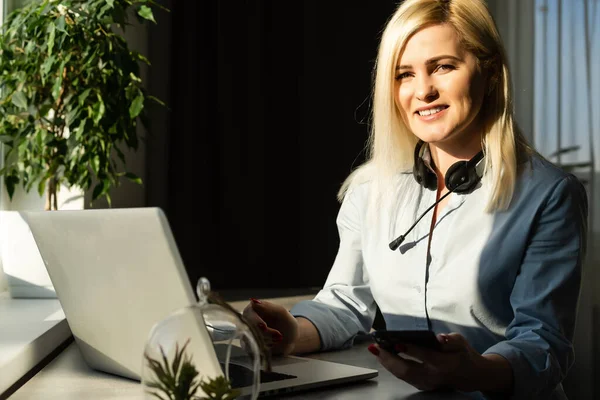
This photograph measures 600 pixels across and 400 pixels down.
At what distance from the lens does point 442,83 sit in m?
1.51

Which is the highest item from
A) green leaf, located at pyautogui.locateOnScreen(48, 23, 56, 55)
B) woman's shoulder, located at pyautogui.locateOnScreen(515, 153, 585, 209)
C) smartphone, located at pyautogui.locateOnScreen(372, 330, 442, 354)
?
green leaf, located at pyautogui.locateOnScreen(48, 23, 56, 55)

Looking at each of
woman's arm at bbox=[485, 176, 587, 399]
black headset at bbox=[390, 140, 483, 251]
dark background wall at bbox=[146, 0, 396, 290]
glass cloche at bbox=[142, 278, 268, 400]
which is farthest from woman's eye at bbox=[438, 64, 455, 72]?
dark background wall at bbox=[146, 0, 396, 290]

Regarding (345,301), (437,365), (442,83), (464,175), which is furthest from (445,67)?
(437,365)

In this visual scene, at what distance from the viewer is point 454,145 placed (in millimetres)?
1594

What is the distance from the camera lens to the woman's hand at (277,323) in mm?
1360

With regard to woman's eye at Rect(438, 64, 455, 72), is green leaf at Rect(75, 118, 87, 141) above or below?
below

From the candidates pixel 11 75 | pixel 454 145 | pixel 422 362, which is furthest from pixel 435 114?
pixel 11 75

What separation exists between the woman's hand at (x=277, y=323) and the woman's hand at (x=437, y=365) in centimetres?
32

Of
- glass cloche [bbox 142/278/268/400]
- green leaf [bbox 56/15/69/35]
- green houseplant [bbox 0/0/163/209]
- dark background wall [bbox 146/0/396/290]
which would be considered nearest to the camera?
glass cloche [bbox 142/278/268/400]

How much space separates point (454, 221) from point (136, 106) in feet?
3.61

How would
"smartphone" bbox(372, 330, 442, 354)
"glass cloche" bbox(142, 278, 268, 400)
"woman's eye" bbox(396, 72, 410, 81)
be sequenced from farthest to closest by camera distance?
"woman's eye" bbox(396, 72, 410, 81), "smartphone" bbox(372, 330, 442, 354), "glass cloche" bbox(142, 278, 268, 400)

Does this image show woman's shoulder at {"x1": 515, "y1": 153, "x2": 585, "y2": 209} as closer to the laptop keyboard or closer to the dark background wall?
the laptop keyboard

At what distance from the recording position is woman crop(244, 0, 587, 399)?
137cm

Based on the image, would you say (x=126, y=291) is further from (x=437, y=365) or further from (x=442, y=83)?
(x=442, y=83)
